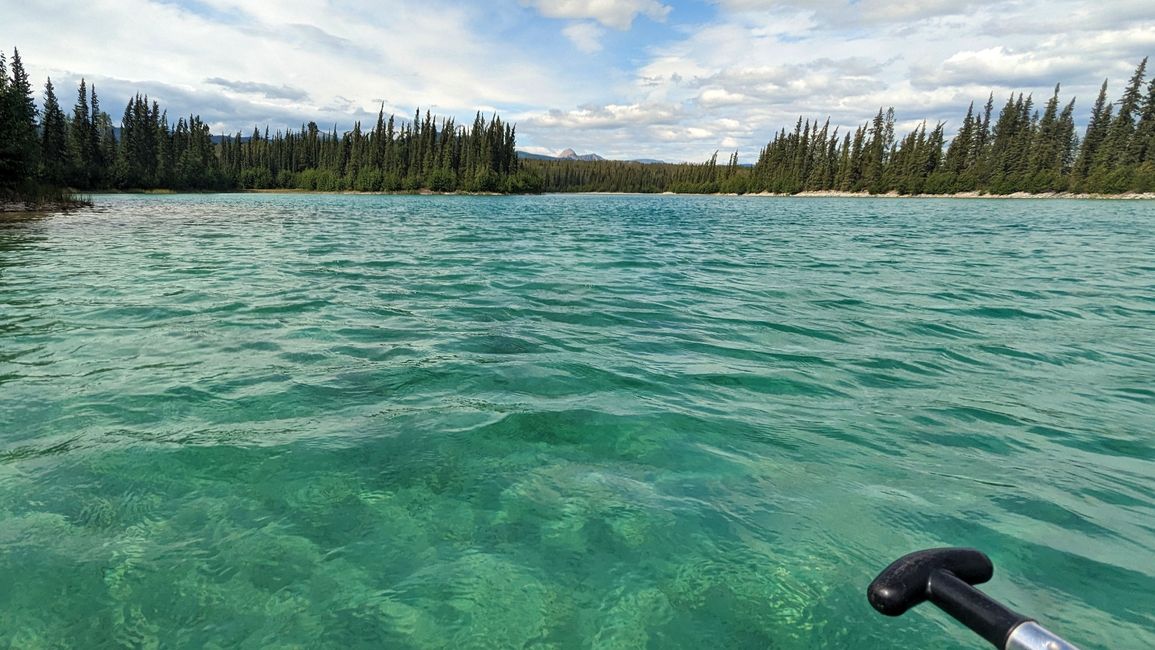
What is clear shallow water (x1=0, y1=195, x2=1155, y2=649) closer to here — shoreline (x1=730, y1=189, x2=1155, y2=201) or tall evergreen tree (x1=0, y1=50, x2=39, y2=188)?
tall evergreen tree (x1=0, y1=50, x2=39, y2=188)

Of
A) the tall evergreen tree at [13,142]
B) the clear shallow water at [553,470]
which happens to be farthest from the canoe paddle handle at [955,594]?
the tall evergreen tree at [13,142]

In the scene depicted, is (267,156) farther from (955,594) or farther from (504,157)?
(955,594)

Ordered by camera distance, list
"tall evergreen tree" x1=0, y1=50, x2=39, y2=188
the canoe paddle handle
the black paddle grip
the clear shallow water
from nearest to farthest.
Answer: the canoe paddle handle, the black paddle grip, the clear shallow water, "tall evergreen tree" x1=0, y1=50, x2=39, y2=188

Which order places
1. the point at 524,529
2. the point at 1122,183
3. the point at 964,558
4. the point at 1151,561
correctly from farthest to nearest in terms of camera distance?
the point at 1122,183, the point at 524,529, the point at 1151,561, the point at 964,558

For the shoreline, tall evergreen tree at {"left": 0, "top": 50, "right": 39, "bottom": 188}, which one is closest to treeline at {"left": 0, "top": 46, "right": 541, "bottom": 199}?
tall evergreen tree at {"left": 0, "top": 50, "right": 39, "bottom": 188}

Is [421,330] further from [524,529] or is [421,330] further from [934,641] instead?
[934,641]

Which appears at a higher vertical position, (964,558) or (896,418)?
(964,558)

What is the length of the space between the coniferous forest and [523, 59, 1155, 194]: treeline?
269 mm

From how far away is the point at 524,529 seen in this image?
164 inches

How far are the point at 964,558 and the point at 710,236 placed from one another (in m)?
30.2

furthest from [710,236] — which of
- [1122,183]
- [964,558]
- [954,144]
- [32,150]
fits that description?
[954,144]

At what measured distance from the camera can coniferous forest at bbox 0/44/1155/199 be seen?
332ft

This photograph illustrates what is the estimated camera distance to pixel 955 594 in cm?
170

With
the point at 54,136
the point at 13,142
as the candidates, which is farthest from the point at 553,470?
the point at 54,136
